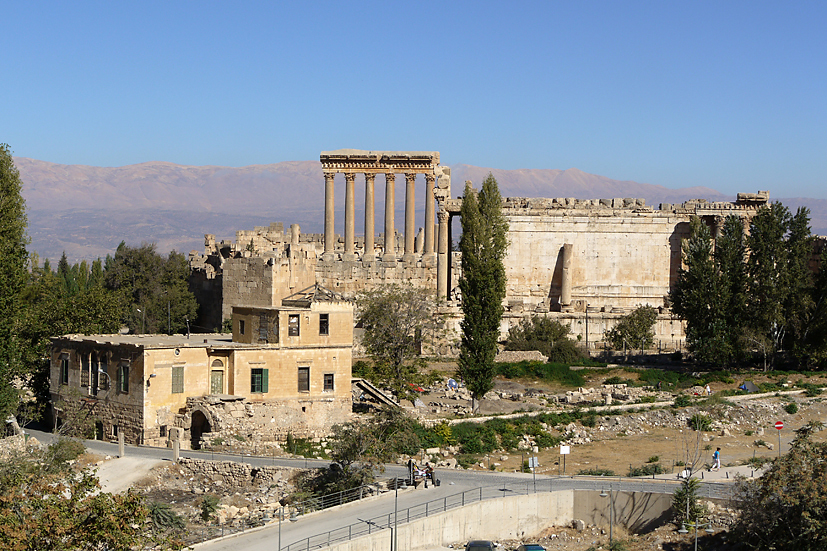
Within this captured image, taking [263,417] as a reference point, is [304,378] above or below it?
above

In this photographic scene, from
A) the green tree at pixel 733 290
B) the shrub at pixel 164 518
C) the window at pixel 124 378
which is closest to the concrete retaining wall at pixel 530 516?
the shrub at pixel 164 518

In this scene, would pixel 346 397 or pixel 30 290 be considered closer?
pixel 346 397

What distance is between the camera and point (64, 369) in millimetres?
42406

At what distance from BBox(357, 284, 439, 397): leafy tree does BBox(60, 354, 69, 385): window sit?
42.9 ft

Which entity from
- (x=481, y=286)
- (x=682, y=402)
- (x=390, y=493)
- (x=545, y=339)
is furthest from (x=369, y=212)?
(x=390, y=493)

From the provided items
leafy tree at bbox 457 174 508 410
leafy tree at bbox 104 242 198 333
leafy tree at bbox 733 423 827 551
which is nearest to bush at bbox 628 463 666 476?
leafy tree at bbox 733 423 827 551

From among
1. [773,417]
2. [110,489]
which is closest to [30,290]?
[110,489]

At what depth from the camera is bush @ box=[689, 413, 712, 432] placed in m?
43.6

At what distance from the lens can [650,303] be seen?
65812mm

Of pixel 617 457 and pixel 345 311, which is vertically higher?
pixel 345 311

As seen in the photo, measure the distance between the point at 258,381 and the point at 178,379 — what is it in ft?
9.93

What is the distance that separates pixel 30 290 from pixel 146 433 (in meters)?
23.1

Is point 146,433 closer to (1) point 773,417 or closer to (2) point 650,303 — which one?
(1) point 773,417

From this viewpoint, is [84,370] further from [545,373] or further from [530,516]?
[545,373]
